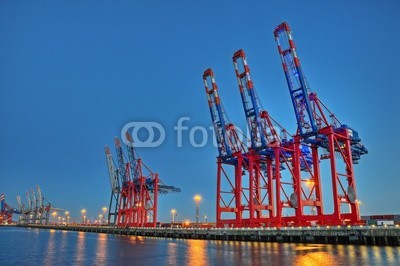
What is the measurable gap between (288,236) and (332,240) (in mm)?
6193

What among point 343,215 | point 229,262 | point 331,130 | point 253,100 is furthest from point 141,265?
point 253,100

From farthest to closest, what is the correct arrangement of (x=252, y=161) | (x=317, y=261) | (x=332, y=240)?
(x=252, y=161) → (x=332, y=240) → (x=317, y=261)

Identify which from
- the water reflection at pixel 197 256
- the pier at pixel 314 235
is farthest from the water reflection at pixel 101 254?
the pier at pixel 314 235

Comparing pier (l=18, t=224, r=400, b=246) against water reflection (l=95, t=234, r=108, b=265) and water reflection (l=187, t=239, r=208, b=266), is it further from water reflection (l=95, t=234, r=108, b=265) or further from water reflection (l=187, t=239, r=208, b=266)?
water reflection (l=95, t=234, r=108, b=265)

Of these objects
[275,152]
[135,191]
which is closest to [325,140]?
[275,152]

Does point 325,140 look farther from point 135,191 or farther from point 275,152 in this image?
point 135,191

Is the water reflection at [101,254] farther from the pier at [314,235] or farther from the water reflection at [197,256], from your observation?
the pier at [314,235]

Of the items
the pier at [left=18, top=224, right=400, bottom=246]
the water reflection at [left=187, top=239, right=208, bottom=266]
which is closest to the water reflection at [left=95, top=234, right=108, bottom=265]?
the water reflection at [left=187, top=239, right=208, bottom=266]

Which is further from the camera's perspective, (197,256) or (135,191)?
(135,191)

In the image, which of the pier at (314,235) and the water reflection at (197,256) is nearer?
the water reflection at (197,256)

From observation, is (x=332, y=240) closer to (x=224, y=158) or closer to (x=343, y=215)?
(x=343, y=215)

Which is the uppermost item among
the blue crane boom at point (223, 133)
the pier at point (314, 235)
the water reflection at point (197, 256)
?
the blue crane boom at point (223, 133)

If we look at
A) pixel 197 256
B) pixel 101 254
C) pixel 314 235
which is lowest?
pixel 101 254

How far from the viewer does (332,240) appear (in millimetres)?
41375
